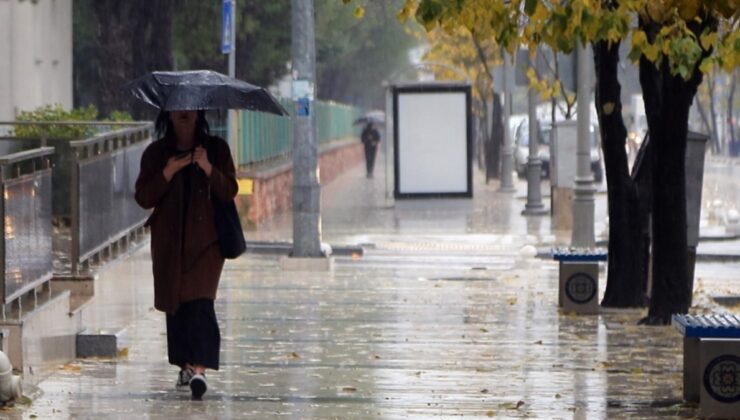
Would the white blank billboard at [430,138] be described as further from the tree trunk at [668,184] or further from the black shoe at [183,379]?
the black shoe at [183,379]

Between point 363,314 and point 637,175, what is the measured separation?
302 centimetres

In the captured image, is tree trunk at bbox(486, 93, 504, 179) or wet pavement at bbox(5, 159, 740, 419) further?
Result: tree trunk at bbox(486, 93, 504, 179)

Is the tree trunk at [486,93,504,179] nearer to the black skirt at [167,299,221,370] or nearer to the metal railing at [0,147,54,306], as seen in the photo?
the metal railing at [0,147,54,306]

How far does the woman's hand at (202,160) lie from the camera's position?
10.4 m

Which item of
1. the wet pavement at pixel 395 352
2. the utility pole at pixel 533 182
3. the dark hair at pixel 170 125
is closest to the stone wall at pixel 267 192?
the utility pole at pixel 533 182

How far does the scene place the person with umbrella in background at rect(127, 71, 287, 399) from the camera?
10.5m

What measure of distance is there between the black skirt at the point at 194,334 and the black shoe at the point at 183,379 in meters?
0.14

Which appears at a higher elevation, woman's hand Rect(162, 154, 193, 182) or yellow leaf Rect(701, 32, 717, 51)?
yellow leaf Rect(701, 32, 717, 51)

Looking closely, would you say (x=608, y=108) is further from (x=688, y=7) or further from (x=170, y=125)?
(x=170, y=125)

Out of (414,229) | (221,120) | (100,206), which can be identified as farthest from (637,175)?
(221,120)

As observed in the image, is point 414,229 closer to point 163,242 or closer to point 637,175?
point 637,175

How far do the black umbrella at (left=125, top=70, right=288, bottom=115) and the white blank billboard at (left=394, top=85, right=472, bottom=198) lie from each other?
2595cm

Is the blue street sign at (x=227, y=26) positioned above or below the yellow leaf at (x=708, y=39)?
above

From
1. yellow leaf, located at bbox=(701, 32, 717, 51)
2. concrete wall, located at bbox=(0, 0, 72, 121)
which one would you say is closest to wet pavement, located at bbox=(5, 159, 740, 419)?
yellow leaf, located at bbox=(701, 32, 717, 51)
